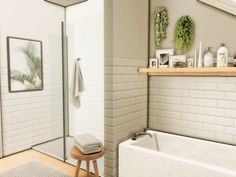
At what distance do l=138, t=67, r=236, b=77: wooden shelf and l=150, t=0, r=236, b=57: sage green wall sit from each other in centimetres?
24

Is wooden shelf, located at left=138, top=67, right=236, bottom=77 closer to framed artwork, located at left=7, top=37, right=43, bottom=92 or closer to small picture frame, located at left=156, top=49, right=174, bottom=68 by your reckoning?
small picture frame, located at left=156, top=49, right=174, bottom=68

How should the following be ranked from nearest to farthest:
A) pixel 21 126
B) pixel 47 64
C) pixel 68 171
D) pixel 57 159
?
pixel 68 171 → pixel 57 159 → pixel 21 126 → pixel 47 64

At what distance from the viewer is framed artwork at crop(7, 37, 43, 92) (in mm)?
3137

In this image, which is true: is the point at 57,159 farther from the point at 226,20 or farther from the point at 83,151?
the point at 226,20

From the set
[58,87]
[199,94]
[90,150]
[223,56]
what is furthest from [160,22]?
[58,87]

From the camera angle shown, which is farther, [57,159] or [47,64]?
[47,64]

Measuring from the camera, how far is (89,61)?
3.18 metres

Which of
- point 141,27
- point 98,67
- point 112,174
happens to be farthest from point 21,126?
point 141,27

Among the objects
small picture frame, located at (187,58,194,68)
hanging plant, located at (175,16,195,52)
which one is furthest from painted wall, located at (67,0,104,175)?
small picture frame, located at (187,58,194,68)

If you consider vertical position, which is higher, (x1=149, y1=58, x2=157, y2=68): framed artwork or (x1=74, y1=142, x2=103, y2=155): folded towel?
(x1=149, y1=58, x2=157, y2=68): framed artwork

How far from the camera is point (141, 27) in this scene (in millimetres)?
2523

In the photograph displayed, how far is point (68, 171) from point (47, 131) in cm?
117

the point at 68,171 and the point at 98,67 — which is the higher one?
the point at 98,67

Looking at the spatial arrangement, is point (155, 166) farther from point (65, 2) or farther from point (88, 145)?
point (65, 2)
